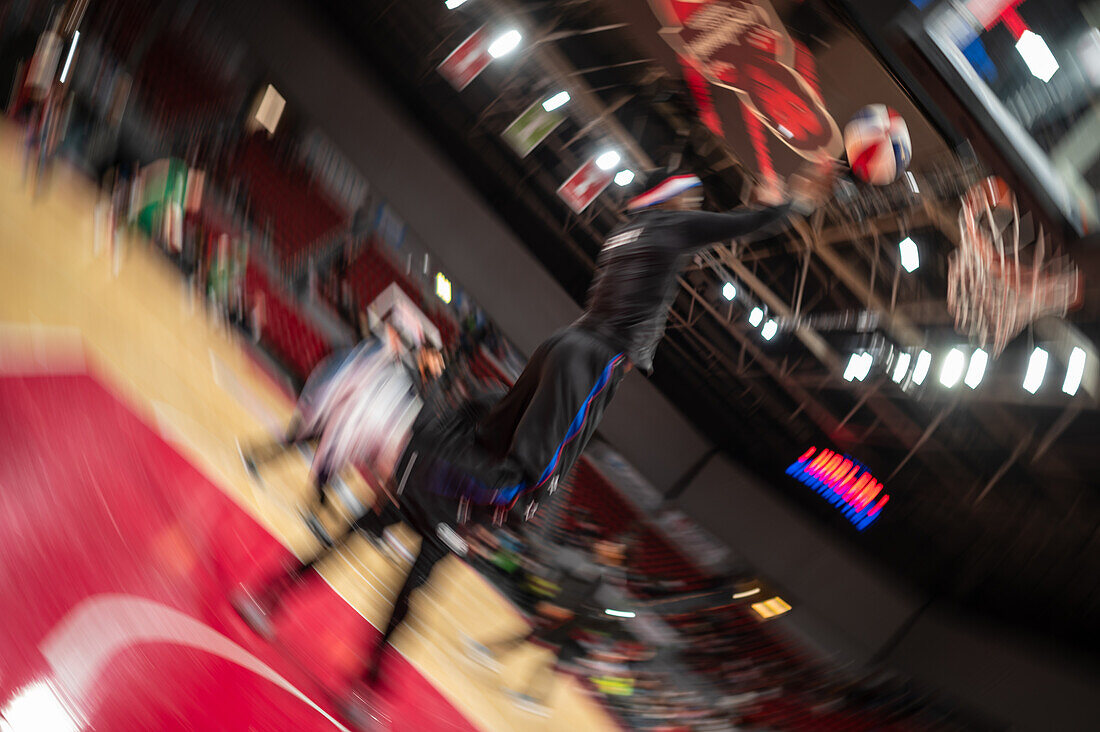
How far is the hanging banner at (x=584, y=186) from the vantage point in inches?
61.9

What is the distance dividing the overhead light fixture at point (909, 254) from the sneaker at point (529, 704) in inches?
53.6

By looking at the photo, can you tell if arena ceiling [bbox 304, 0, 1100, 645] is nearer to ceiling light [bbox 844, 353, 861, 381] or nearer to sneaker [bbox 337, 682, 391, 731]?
ceiling light [bbox 844, 353, 861, 381]

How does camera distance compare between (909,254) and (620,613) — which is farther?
(909,254)

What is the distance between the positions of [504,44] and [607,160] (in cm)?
38

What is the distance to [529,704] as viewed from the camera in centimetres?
127

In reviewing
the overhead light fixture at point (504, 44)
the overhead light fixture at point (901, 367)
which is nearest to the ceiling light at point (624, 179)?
the overhead light fixture at point (504, 44)

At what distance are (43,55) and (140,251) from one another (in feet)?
1.54

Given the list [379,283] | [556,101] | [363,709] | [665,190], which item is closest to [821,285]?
[665,190]

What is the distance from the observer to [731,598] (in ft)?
5.57

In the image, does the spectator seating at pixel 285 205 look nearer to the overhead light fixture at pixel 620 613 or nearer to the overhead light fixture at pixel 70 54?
the overhead light fixture at pixel 70 54

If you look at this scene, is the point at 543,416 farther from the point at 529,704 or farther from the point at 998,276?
the point at 998,276

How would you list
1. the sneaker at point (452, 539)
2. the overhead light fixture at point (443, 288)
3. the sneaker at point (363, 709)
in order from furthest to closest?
the overhead light fixture at point (443, 288) < the sneaker at point (452, 539) < the sneaker at point (363, 709)

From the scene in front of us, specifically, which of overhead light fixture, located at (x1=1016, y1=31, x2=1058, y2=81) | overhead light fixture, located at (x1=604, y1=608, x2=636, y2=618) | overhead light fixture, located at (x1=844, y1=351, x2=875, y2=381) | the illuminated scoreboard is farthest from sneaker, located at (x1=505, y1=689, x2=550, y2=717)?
overhead light fixture, located at (x1=1016, y1=31, x2=1058, y2=81)

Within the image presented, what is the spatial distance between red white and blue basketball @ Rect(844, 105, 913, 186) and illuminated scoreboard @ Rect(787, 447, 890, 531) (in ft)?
2.53
